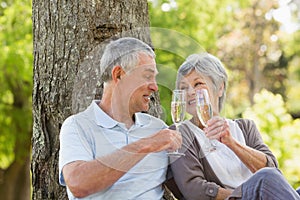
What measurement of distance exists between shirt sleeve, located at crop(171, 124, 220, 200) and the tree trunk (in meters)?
0.46

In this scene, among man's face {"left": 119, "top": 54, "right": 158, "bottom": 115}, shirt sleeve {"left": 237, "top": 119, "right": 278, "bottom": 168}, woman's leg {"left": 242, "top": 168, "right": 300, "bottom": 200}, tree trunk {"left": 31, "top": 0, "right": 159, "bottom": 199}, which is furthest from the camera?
tree trunk {"left": 31, "top": 0, "right": 159, "bottom": 199}

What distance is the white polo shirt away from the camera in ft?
8.78

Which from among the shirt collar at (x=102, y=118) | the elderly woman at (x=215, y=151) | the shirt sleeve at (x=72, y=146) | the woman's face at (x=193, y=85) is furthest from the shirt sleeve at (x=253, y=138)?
the shirt sleeve at (x=72, y=146)

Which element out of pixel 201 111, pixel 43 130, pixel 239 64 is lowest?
pixel 239 64

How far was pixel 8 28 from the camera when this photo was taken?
25.8ft

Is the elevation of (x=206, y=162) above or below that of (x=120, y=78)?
below

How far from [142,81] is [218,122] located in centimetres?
37

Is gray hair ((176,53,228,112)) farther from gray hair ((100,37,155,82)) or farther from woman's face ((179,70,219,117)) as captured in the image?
gray hair ((100,37,155,82))

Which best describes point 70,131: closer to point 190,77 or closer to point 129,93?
point 129,93

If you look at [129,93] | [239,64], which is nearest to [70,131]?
[129,93]

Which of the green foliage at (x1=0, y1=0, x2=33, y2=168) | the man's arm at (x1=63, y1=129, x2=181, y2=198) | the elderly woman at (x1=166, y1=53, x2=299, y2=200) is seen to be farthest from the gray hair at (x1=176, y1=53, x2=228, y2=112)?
the green foliage at (x1=0, y1=0, x2=33, y2=168)

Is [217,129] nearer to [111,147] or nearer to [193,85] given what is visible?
[193,85]

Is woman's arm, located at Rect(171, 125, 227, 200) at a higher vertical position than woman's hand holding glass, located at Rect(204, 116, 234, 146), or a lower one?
lower

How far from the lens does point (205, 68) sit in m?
3.02
